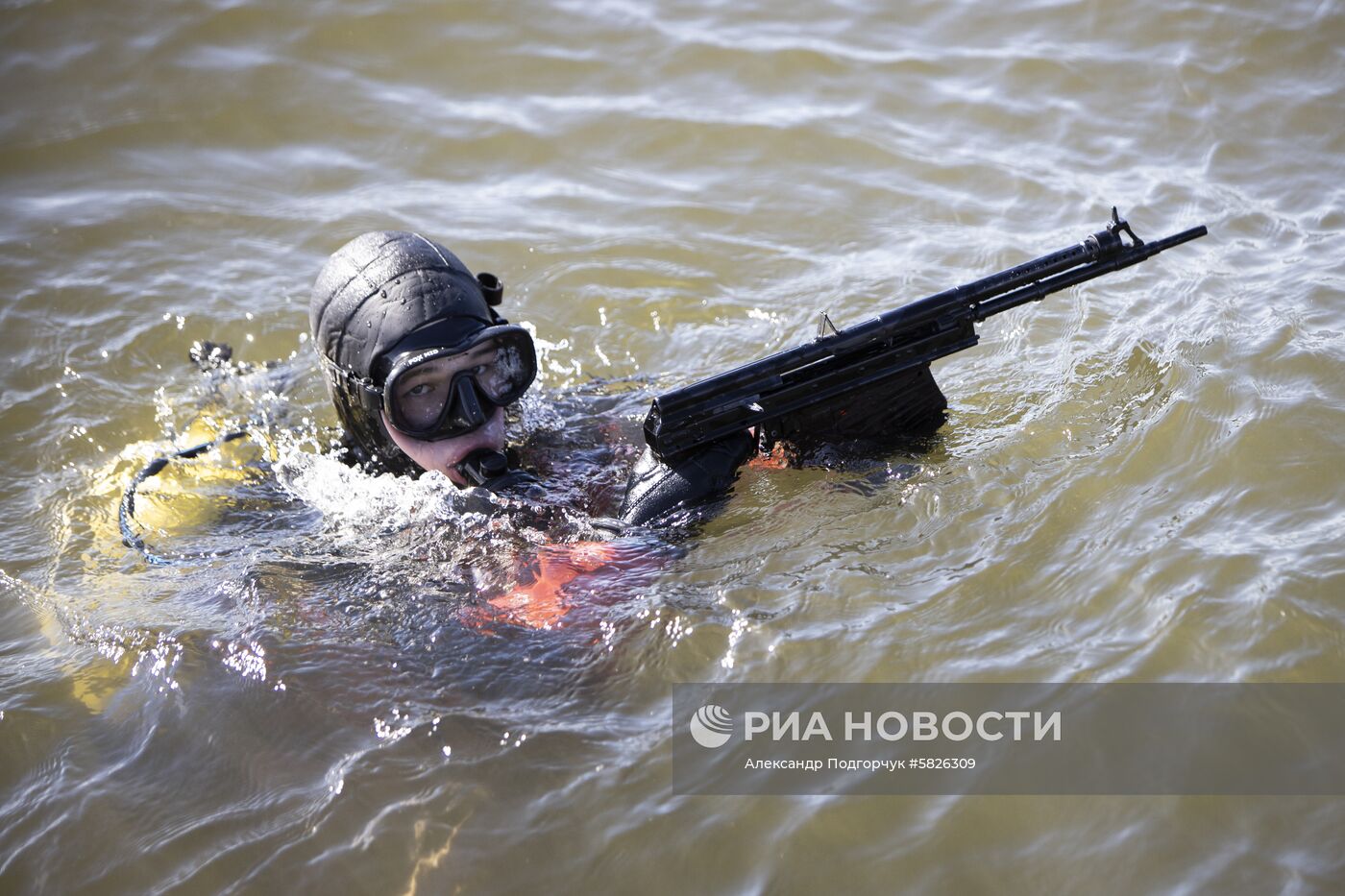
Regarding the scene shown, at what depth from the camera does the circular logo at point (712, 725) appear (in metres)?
3.09

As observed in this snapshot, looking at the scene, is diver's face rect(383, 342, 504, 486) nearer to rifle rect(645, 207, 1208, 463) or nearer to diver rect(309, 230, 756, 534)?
diver rect(309, 230, 756, 534)

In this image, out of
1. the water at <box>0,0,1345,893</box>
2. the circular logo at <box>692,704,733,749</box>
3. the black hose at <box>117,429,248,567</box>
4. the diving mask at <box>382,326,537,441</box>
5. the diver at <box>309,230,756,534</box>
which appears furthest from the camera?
the black hose at <box>117,429,248,567</box>

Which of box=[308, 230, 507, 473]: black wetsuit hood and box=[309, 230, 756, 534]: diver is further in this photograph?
box=[308, 230, 507, 473]: black wetsuit hood

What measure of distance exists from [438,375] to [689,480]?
0.93 meters

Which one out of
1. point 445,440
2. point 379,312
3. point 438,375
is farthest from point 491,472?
point 379,312

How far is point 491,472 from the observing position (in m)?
3.85

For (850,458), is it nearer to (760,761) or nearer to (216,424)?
(760,761)

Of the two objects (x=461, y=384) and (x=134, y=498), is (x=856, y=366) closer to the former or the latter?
(x=461, y=384)

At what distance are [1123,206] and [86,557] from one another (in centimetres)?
497

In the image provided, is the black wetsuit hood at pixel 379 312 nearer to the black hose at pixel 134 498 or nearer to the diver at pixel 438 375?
the diver at pixel 438 375

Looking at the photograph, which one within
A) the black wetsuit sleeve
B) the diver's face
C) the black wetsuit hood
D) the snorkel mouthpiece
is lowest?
the black wetsuit sleeve

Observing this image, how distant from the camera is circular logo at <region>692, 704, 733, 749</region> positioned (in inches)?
122

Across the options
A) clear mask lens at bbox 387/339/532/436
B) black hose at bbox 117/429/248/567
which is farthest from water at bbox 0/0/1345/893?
clear mask lens at bbox 387/339/532/436

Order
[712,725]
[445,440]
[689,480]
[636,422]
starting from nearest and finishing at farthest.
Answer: [712,725] < [689,480] < [445,440] < [636,422]
